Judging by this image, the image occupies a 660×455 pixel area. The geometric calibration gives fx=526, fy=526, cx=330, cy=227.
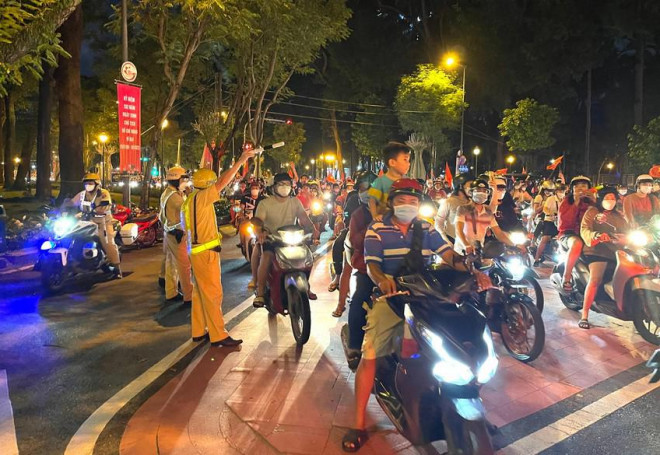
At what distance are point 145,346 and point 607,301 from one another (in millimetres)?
5500

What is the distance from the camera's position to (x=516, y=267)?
5938mm

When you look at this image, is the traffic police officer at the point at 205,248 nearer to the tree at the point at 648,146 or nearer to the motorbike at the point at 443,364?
the motorbike at the point at 443,364

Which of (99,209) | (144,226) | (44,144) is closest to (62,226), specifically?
(99,209)

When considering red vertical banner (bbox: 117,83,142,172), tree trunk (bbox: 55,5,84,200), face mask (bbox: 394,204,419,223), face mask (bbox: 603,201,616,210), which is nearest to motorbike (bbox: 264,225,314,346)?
face mask (bbox: 394,204,419,223)

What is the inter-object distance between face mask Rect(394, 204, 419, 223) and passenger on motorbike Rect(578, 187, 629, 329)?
360 cm

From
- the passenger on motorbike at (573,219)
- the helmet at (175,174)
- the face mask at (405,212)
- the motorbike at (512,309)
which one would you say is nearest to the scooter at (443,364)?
the face mask at (405,212)

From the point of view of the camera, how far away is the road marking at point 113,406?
3.86m

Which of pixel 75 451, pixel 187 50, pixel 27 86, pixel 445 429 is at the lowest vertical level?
pixel 75 451

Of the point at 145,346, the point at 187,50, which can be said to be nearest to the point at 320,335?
the point at 145,346

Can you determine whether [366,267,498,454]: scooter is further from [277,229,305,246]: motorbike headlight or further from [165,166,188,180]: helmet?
[165,166,188,180]: helmet

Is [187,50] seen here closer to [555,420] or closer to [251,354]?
[251,354]

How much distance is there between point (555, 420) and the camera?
4215mm

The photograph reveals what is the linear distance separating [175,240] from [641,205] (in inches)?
264

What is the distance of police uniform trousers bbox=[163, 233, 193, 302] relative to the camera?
7.61 m
